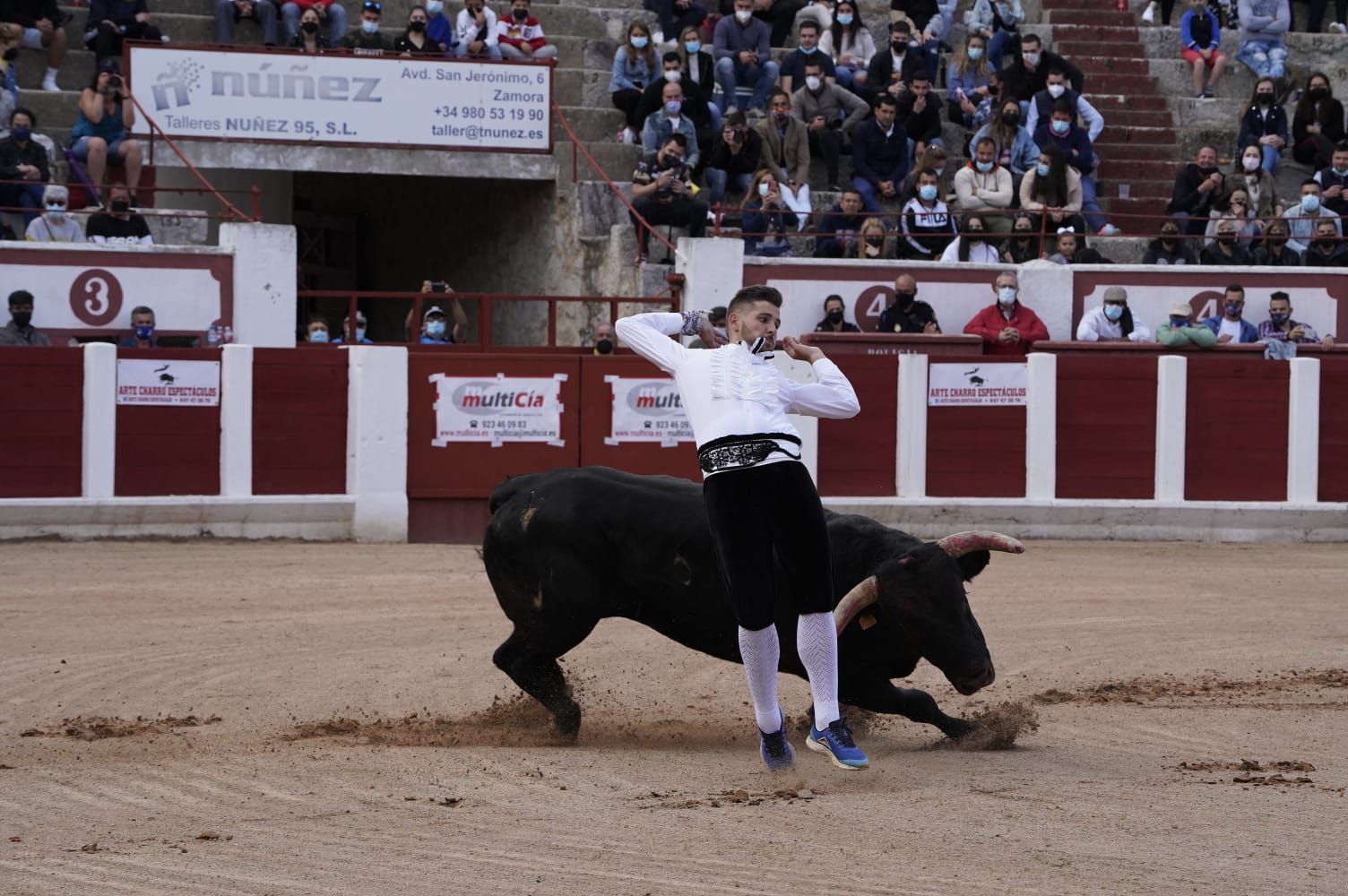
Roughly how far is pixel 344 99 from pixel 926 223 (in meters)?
5.50

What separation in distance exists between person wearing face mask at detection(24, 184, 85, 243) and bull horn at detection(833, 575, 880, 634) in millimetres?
10395

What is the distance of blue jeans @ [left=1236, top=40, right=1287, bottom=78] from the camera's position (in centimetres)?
2098

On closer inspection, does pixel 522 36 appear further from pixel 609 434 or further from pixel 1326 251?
pixel 1326 251

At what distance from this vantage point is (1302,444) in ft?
49.2

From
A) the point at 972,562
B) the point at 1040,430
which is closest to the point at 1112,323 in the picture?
the point at 1040,430

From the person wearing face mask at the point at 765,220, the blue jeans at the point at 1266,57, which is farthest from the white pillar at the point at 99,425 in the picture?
the blue jeans at the point at 1266,57

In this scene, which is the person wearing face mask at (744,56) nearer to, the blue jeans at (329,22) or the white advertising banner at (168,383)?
the blue jeans at (329,22)

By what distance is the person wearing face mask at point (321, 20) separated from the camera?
1731cm

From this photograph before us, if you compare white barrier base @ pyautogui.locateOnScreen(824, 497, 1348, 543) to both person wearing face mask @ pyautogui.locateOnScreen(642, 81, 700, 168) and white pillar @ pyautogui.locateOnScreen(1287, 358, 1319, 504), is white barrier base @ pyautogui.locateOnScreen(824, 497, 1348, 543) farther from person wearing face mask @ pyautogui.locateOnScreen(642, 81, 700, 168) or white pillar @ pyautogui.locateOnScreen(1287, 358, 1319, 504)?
person wearing face mask @ pyautogui.locateOnScreen(642, 81, 700, 168)

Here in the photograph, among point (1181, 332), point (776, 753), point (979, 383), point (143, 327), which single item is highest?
point (1181, 332)

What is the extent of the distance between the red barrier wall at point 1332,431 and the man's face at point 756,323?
10597mm

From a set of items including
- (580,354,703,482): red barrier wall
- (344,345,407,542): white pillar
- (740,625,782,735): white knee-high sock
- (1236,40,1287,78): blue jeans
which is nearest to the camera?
(740,625,782,735): white knee-high sock

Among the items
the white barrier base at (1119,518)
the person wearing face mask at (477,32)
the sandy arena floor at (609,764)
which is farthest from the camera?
the person wearing face mask at (477,32)

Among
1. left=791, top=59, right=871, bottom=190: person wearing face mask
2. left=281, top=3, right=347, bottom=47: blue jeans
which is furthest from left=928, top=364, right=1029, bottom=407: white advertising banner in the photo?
left=281, top=3, right=347, bottom=47: blue jeans
